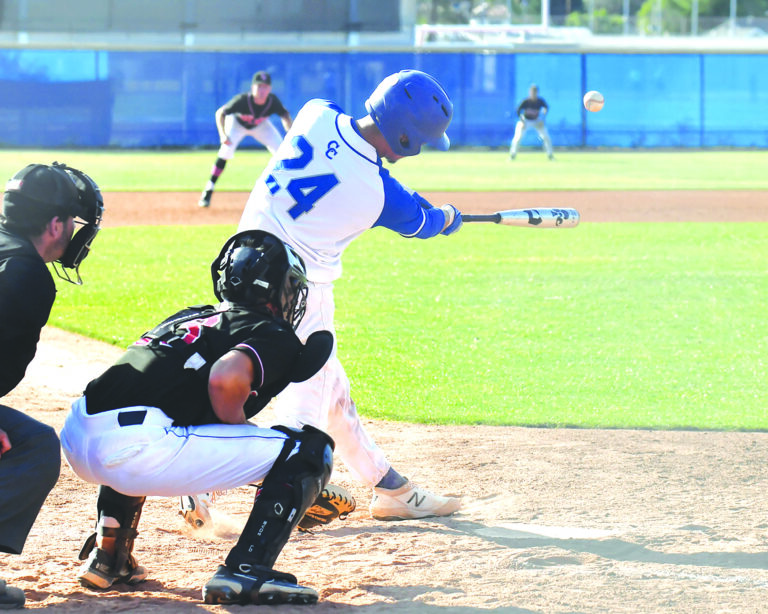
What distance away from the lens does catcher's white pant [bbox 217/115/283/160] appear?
1745 cm

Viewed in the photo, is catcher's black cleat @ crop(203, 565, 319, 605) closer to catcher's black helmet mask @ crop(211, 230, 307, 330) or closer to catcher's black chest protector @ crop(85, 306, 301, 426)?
catcher's black chest protector @ crop(85, 306, 301, 426)

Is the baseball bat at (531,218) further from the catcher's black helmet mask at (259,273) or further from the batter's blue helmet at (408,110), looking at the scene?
the catcher's black helmet mask at (259,273)

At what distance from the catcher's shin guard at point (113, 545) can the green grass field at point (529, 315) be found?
276cm

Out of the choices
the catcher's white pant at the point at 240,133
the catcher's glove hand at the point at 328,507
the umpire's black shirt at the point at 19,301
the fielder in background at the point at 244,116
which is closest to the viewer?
the umpire's black shirt at the point at 19,301

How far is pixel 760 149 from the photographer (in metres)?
37.4

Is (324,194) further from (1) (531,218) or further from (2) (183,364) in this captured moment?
(1) (531,218)

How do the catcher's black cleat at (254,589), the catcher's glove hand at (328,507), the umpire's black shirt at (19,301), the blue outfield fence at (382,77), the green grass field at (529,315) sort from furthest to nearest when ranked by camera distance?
the blue outfield fence at (382,77)
the green grass field at (529,315)
the catcher's glove hand at (328,507)
the catcher's black cleat at (254,589)
the umpire's black shirt at (19,301)

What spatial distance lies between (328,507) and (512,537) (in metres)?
0.76

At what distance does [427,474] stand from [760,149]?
35.8 metres

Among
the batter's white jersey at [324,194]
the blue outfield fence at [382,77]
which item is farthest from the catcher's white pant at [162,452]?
the blue outfield fence at [382,77]

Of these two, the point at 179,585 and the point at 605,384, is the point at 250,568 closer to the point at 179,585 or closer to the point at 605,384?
the point at 179,585

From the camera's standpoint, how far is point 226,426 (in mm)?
3377

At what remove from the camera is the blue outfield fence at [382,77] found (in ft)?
115

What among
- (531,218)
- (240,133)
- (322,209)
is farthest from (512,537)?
(240,133)
